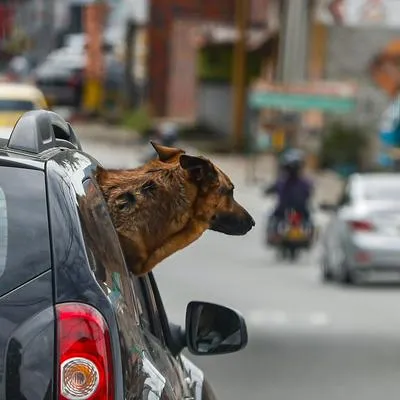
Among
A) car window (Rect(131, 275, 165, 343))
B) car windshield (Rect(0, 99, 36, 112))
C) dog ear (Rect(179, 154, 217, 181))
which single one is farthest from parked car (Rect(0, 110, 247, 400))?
car windshield (Rect(0, 99, 36, 112))

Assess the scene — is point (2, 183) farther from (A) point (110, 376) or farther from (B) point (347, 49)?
(B) point (347, 49)

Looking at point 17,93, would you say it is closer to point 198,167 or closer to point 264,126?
point 264,126

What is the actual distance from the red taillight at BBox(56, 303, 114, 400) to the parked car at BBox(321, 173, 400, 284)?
16.3 m

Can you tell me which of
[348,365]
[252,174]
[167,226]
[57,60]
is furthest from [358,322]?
[57,60]

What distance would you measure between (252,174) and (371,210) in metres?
18.9

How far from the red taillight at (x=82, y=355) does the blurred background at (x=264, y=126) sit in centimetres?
774

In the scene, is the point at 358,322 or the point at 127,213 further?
the point at 358,322

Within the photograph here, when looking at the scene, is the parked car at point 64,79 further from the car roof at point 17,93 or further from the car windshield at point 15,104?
the car windshield at point 15,104

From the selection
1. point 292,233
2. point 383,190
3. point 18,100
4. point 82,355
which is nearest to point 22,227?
point 82,355

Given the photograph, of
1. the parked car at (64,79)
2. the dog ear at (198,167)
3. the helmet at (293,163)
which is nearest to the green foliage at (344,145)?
the parked car at (64,79)

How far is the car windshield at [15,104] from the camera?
894 inches

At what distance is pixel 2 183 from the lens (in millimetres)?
3936

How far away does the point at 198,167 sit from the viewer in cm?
551

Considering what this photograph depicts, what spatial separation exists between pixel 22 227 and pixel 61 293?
0.19 m
